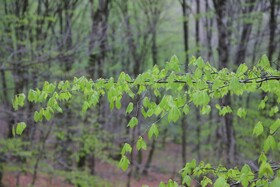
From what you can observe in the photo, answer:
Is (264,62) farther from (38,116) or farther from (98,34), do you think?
(98,34)

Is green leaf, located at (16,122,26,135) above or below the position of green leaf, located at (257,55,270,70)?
below

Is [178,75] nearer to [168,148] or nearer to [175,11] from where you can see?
[175,11]

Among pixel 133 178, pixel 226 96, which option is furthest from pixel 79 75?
pixel 133 178

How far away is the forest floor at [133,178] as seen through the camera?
45.4ft

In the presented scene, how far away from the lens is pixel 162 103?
2883mm

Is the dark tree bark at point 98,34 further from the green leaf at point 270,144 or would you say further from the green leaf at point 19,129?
the green leaf at point 270,144

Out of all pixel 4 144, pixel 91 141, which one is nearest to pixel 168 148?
pixel 91 141

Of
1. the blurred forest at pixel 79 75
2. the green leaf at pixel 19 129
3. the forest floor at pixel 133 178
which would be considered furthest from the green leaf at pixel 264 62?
the forest floor at pixel 133 178

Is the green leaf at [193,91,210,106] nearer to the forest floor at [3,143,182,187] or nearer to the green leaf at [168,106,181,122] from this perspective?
the green leaf at [168,106,181,122]

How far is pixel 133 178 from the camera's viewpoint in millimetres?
21266

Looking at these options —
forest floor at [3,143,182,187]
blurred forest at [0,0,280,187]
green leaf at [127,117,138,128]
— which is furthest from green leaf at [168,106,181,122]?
forest floor at [3,143,182,187]

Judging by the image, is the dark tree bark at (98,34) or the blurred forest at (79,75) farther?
the dark tree bark at (98,34)

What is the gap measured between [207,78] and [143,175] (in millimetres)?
20509

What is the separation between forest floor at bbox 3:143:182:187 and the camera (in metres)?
13.8
